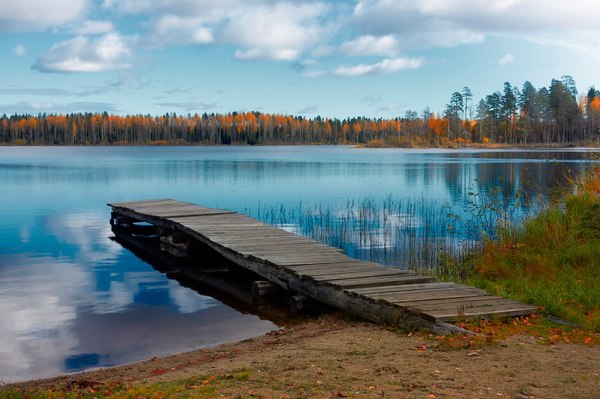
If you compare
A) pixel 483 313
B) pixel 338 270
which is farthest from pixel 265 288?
pixel 483 313

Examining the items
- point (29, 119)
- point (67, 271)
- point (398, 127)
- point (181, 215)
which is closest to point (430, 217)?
point (181, 215)

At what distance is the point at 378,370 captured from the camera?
6.16m

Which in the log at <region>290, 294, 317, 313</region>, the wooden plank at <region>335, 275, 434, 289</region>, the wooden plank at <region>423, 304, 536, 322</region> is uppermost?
the wooden plank at <region>335, 275, 434, 289</region>

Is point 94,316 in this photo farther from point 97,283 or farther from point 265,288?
point 265,288

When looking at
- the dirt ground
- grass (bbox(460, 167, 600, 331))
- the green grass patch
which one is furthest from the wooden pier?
the green grass patch

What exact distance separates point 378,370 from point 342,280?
364cm

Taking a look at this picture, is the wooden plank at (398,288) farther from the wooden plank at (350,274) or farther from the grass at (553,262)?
the grass at (553,262)

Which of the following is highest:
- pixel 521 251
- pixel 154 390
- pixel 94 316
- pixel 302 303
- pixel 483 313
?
pixel 521 251

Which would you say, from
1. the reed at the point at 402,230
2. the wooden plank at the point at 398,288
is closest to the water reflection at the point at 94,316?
the wooden plank at the point at 398,288

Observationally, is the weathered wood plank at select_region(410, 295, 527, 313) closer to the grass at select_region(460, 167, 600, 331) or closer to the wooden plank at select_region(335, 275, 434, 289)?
the grass at select_region(460, 167, 600, 331)

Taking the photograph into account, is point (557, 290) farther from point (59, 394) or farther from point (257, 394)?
point (59, 394)

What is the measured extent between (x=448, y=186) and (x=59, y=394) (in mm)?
30720

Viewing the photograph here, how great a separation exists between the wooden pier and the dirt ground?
417mm

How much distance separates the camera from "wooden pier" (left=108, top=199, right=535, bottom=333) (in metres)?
8.07
